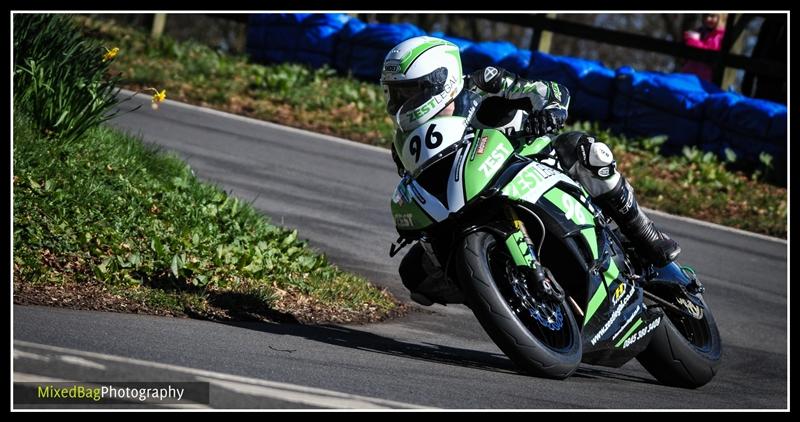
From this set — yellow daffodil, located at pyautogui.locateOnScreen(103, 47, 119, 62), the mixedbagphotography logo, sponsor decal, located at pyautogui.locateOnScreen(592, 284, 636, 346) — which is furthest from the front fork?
yellow daffodil, located at pyautogui.locateOnScreen(103, 47, 119, 62)

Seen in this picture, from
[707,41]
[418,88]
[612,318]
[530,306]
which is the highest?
[418,88]

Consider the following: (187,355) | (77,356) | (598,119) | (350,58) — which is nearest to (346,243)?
(187,355)

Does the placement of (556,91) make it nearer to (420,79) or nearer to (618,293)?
(420,79)

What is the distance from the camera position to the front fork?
548cm

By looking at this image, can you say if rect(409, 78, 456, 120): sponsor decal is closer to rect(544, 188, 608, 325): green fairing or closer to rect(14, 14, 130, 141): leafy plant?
rect(544, 188, 608, 325): green fairing

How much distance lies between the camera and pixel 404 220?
5.79m

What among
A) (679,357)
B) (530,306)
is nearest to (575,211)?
(530,306)

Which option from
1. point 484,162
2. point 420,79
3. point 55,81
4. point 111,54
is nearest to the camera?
point 484,162

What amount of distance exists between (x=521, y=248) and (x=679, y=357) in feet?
4.33

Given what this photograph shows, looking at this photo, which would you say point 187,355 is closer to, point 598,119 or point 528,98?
point 528,98

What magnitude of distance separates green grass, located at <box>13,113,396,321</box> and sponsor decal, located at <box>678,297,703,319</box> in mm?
1959

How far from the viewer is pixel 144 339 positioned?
5379 mm

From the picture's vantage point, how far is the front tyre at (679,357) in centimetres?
625

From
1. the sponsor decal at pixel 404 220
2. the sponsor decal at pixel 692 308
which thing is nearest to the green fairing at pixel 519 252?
the sponsor decal at pixel 404 220
